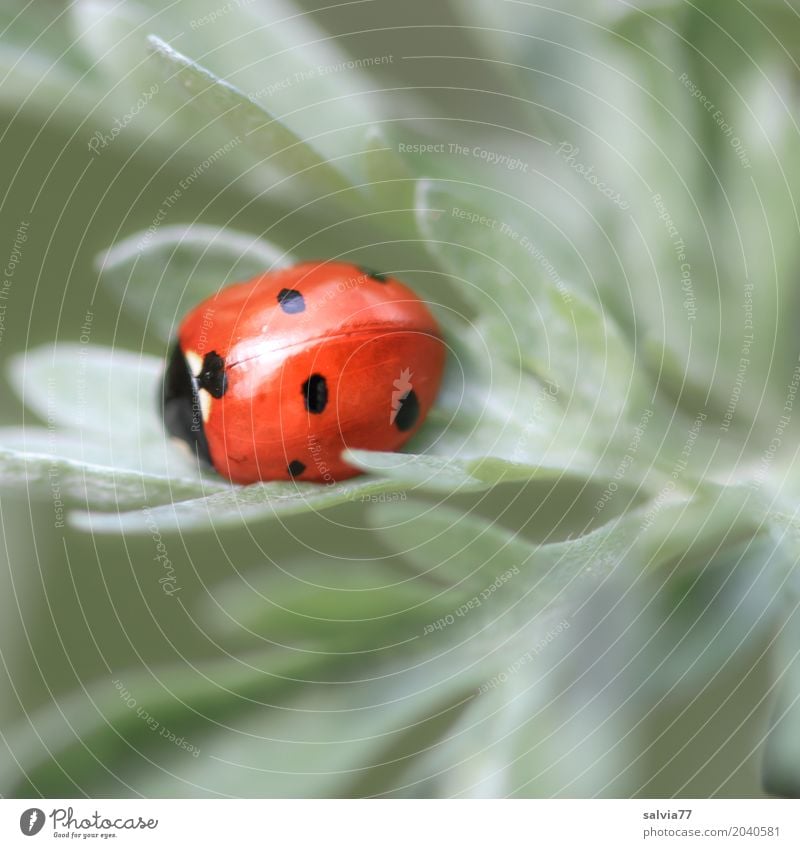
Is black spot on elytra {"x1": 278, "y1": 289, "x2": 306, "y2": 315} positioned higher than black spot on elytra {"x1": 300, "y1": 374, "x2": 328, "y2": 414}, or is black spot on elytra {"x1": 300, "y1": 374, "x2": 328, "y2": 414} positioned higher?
black spot on elytra {"x1": 278, "y1": 289, "x2": 306, "y2": 315}

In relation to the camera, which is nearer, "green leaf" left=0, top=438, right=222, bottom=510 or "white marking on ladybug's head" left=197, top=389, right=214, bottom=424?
"green leaf" left=0, top=438, right=222, bottom=510

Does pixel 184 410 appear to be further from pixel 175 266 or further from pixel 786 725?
pixel 786 725

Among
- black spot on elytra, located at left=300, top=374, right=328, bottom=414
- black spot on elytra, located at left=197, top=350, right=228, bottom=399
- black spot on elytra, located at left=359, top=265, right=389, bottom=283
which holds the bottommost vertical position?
black spot on elytra, located at left=300, top=374, right=328, bottom=414
